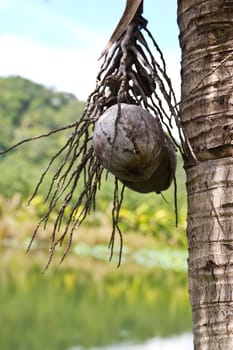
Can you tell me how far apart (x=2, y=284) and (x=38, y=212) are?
14.4 ft

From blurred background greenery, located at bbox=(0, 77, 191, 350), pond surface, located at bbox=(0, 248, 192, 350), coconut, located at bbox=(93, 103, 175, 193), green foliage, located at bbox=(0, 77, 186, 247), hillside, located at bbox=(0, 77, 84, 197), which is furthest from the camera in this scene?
hillside, located at bbox=(0, 77, 84, 197)

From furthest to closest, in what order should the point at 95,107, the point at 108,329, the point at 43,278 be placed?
the point at 43,278
the point at 108,329
the point at 95,107

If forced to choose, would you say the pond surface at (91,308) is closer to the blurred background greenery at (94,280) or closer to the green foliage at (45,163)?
the blurred background greenery at (94,280)

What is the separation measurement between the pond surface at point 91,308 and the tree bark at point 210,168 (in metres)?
4.92

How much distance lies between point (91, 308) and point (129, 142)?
20.9 feet

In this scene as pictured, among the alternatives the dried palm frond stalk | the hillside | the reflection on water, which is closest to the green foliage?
the hillside

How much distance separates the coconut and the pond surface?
4.96m

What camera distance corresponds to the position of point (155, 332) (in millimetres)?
6688

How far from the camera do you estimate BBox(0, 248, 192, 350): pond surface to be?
630 centimetres

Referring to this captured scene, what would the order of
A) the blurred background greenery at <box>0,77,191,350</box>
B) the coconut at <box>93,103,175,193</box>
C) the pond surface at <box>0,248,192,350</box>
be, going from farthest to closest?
the blurred background greenery at <box>0,77,191,350</box> → the pond surface at <box>0,248,192,350</box> → the coconut at <box>93,103,175,193</box>

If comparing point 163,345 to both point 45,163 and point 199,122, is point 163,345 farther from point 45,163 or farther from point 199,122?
point 45,163

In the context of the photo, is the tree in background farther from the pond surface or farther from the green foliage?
the pond surface

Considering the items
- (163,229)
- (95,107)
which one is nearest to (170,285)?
(163,229)

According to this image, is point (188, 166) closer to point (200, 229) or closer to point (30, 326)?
point (200, 229)
